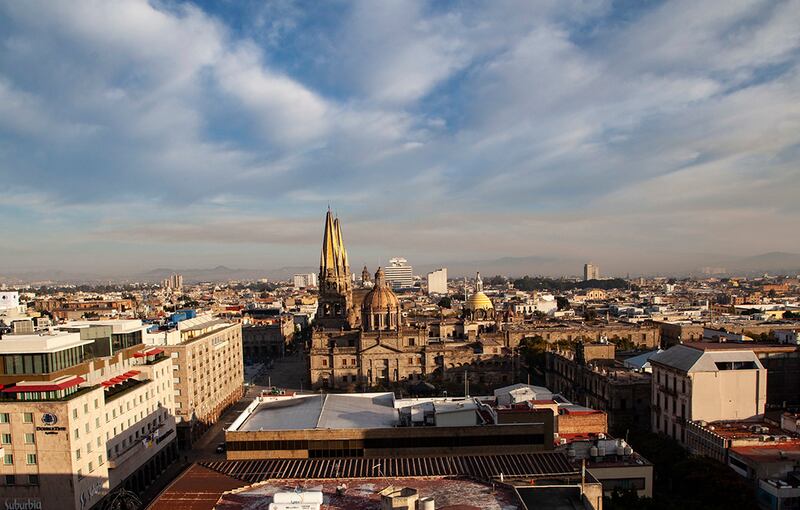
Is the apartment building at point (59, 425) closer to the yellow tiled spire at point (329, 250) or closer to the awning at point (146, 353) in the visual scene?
the awning at point (146, 353)

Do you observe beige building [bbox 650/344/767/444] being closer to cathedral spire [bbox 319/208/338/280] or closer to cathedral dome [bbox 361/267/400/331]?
cathedral dome [bbox 361/267/400/331]

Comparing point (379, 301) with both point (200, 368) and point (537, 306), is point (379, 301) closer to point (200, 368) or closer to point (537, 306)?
point (200, 368)

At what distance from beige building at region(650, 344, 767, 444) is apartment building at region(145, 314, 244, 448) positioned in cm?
5066

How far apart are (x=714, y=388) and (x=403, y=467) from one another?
34933mm

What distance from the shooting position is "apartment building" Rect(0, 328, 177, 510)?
3934 centimetres

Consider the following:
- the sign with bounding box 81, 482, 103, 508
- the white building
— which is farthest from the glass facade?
the white building

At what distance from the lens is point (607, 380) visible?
64.2m

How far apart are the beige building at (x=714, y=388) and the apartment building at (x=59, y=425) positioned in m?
49.9

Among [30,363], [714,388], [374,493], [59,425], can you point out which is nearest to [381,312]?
[714,388]

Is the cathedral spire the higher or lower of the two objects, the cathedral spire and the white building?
the higher

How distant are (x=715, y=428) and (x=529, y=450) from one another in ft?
69.1

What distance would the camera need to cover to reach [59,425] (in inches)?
1550

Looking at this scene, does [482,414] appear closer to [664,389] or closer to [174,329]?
[664,389]

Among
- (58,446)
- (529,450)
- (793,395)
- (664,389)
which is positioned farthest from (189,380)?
(793,395)
